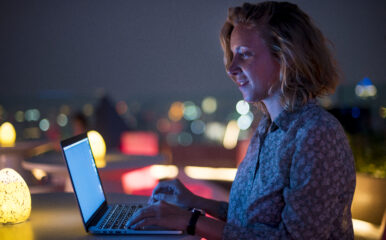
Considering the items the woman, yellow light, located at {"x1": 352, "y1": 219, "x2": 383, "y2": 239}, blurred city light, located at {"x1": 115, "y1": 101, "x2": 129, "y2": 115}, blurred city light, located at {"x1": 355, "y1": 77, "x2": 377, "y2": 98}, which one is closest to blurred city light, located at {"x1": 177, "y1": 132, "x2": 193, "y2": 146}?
blurred city light, located at {"x1": 115, "y1": 101, "x2": 129, "y2": 115}

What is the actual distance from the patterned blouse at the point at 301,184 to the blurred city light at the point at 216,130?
17.2 feet

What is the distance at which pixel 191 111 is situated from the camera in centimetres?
706

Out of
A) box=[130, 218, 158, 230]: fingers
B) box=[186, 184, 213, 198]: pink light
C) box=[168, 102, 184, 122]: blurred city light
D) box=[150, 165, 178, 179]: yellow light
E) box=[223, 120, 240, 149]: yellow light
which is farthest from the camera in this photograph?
box=[168, 102, 184, 122]: blurred city light

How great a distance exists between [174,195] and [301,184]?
2.03 ft

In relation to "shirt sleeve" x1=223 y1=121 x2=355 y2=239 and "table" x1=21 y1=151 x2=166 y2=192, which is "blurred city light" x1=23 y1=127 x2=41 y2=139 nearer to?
"table" x1=21 y1=151 x2=166 y2=192

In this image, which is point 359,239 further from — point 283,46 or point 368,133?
point 368,133

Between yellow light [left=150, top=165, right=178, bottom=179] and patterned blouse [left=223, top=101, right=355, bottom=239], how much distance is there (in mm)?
3489

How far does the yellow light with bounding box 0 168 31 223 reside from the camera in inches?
53.9

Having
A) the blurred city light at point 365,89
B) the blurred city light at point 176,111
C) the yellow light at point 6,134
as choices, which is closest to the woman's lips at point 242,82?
the yellow light at point 6,134

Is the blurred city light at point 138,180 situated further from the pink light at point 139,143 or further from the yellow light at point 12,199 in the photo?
the yellow light at point 12,199

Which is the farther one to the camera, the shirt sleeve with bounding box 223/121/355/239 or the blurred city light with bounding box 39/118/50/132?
the blurred city light with bounding box 39/118/50/132

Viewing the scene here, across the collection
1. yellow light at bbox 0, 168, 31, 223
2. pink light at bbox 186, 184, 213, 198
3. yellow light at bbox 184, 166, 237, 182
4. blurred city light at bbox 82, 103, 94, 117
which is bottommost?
yellow light at bbox 184, 166, 237, 182

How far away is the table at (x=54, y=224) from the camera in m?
1.27

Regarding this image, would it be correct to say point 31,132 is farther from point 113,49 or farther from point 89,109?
point 113,49
